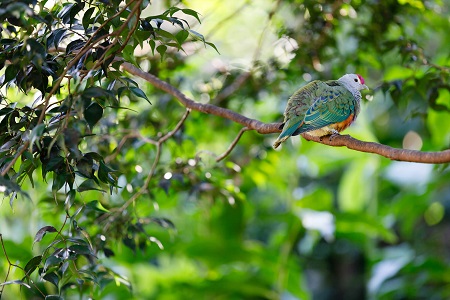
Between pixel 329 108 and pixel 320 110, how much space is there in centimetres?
5

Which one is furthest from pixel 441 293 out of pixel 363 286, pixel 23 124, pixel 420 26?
pixel 23 124

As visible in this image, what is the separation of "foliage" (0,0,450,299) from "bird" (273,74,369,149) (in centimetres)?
16

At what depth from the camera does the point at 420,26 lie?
8.43ft

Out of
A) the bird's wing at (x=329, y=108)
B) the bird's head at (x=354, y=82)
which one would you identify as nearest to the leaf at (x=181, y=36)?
the bird's wing at (x=329, y=108)

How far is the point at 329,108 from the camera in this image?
1636 millimetres

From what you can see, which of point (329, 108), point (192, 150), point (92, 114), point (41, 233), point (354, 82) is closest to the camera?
point (92, 114)

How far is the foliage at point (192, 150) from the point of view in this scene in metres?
1.20

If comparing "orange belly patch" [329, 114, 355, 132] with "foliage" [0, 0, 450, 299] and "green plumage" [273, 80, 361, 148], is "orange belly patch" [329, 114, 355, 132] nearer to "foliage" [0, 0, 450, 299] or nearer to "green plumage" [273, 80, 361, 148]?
"green plumage" [273, 80, 361, 148]

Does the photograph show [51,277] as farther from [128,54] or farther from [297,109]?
[297,109]

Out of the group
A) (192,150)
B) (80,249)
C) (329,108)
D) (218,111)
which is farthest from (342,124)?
(192,150)

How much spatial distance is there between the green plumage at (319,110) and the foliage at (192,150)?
0.57 ft

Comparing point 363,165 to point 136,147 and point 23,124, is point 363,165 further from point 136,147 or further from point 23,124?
point 23,124

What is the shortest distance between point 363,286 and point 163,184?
2973 millimetres

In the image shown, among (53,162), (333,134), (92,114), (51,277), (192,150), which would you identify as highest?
(92,114)
